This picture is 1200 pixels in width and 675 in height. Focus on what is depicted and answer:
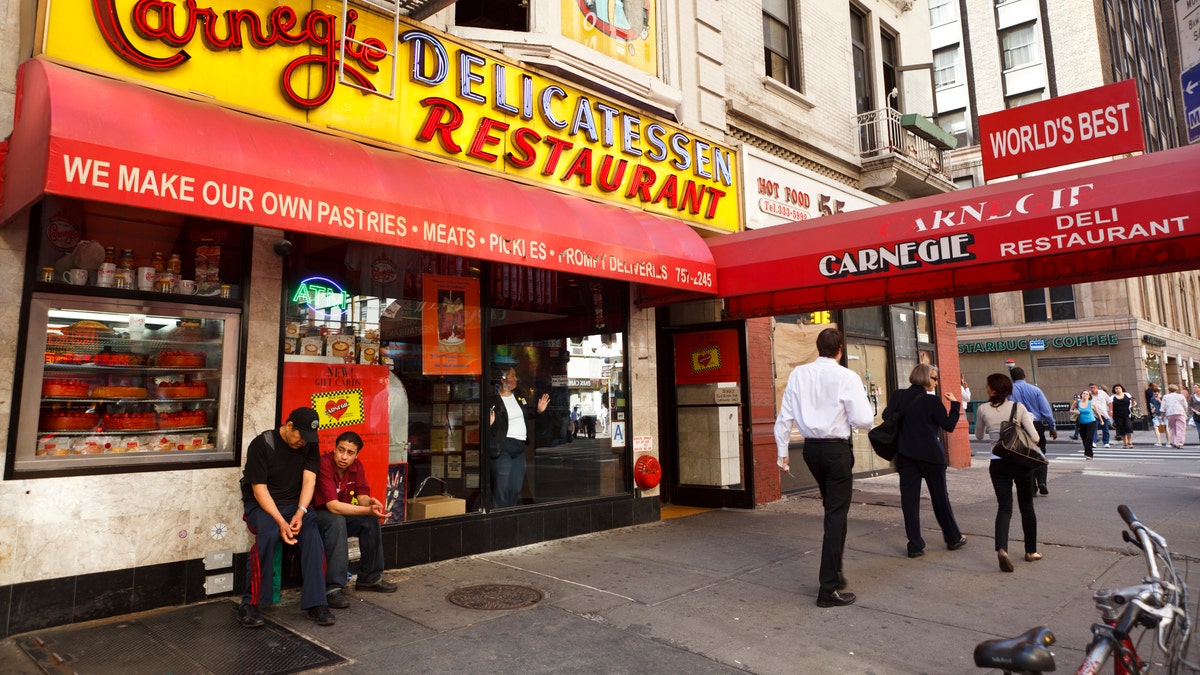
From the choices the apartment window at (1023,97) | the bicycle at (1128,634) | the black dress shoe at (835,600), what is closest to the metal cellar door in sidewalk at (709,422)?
the black dress shoe at (835,600)

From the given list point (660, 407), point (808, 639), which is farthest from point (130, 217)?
point (660, 407)

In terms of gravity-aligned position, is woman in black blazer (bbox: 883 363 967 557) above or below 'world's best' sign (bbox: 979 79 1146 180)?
below

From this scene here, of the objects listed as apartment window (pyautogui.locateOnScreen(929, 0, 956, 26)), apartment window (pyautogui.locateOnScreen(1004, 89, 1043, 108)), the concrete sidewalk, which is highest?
apartment window (pyautogui.locateOnScreen(929, 0, 956, 26))

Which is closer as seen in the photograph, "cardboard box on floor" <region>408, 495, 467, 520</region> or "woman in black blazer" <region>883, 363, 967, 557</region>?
"cardboard box on floor" <region>408, 495, 467, 520</region>

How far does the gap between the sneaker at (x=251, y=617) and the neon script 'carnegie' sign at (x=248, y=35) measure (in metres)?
3.83

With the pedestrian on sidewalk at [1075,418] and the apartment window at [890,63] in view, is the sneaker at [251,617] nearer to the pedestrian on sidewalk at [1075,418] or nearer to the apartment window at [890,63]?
the apartment window at [890,63]

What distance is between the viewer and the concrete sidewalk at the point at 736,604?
13.4 ft

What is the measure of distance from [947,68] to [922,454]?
3641 centimetres

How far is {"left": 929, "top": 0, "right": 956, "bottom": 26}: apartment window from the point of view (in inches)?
1420

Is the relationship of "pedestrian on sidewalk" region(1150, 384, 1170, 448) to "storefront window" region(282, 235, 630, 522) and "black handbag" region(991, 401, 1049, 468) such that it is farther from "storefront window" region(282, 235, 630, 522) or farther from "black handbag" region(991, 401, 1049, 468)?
"storefront window" region(282, 235, 630, 522)

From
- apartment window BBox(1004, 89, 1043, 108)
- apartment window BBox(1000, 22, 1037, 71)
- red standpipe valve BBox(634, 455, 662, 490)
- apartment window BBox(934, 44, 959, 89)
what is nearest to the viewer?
red standpipe valve BBox(634, 455, 662, 490)

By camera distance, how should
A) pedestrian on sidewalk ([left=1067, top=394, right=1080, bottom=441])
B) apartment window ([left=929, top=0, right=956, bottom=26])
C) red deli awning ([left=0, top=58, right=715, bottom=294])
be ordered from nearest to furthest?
red deli awning ([left=0, top=58, right=715, bottom=294]) → pedestrian on sidewalk ([left=1067, top=394, right=1080, bottom=441]) → apartment window ([left=929, top=0, right=956, bottom=26])

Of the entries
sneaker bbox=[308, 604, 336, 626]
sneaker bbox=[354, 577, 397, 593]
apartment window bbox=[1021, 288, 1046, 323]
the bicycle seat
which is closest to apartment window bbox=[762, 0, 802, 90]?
sneaker bbox=[354, 577, 397, 593]

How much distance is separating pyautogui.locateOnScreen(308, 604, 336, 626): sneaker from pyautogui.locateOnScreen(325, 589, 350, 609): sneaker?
0.19 metres
